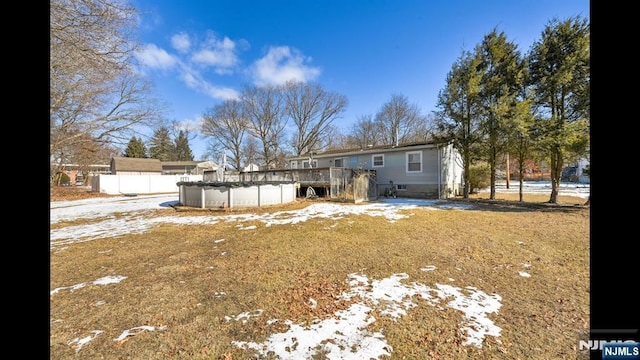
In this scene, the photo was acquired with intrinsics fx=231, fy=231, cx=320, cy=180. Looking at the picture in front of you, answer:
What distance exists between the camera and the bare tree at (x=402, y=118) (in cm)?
3161

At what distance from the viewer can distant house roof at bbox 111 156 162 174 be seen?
3011 cm

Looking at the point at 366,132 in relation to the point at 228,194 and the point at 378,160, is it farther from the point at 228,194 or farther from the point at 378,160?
the point at 228,194

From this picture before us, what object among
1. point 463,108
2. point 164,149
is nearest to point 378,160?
point 463,108

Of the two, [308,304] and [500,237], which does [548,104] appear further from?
[308,304]

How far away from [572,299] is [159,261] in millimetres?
6869

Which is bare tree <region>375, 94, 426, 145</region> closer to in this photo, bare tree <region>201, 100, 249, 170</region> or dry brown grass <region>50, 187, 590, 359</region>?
bare tree <region>201, 100, 249, 170</region>

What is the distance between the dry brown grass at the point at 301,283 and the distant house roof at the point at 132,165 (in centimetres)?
3140

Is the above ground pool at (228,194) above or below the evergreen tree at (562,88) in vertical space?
below

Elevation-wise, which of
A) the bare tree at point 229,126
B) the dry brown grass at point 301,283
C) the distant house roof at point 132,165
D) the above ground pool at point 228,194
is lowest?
the dry brown grass at point 301,283

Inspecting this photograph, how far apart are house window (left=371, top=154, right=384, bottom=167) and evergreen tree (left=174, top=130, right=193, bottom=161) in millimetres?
42279

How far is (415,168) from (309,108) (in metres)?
20.0

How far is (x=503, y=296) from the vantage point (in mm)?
3234

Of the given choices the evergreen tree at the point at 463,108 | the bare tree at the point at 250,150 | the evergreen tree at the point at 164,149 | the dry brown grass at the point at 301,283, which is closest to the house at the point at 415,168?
the evergreen tree at the point at 463,108

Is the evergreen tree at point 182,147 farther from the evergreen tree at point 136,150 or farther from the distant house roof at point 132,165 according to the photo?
the distant house roof at point 132,165
